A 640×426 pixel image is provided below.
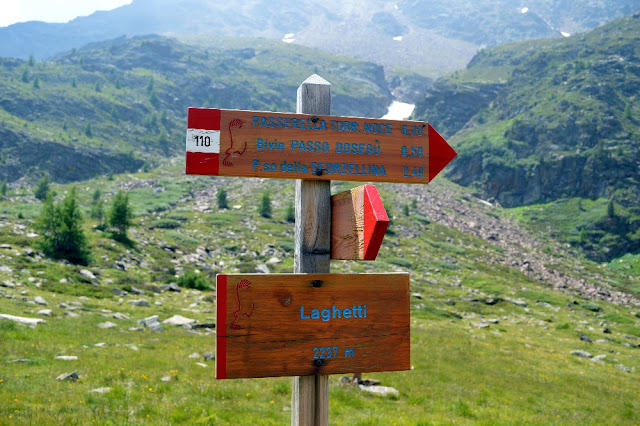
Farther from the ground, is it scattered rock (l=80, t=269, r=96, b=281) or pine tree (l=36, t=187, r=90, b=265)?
pine tree (l=36, t=187, r=90, b=265)

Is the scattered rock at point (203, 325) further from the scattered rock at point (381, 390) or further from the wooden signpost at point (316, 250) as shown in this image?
the wooden signpost at point (316, 250)

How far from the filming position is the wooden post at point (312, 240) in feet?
15.0

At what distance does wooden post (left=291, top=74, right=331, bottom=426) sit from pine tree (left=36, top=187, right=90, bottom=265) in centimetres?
3961

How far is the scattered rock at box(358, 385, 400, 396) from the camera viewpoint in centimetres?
1418

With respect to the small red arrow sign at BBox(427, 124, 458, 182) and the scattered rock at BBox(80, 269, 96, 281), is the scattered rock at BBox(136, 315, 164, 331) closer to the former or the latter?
the scattered rock at BBox(80, 269, 96, 281)

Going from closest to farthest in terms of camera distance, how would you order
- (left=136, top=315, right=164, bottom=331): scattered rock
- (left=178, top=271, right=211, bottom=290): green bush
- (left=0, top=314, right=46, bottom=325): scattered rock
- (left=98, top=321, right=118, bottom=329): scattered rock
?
1. (left=0, top=314, right=46, bottom=325): scattered rock
2. (left=98, top=321, right=118, bottom=329): scattered rock
3. (left=136, top=315, right=164, bottom=331): scattered rock
4. (left=178, top=271, right=211, bottom=290): green bush

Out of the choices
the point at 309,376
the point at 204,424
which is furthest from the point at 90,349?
the point at 309,376

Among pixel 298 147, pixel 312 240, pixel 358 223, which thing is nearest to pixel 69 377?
pixel 312 240

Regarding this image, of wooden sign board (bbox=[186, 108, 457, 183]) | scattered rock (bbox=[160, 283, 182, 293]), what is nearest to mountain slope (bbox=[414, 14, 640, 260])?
scattered rock (bbox=[160, 283, 182, 293])

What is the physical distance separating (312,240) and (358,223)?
2.09 ft

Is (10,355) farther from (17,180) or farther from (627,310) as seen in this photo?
(17,180)

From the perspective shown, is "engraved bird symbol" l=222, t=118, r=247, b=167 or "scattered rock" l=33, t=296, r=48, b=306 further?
"scattered rock" l=33, t=296, r=48, b=306

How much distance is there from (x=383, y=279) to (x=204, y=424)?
6.37 metres

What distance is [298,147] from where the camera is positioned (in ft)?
15.0
